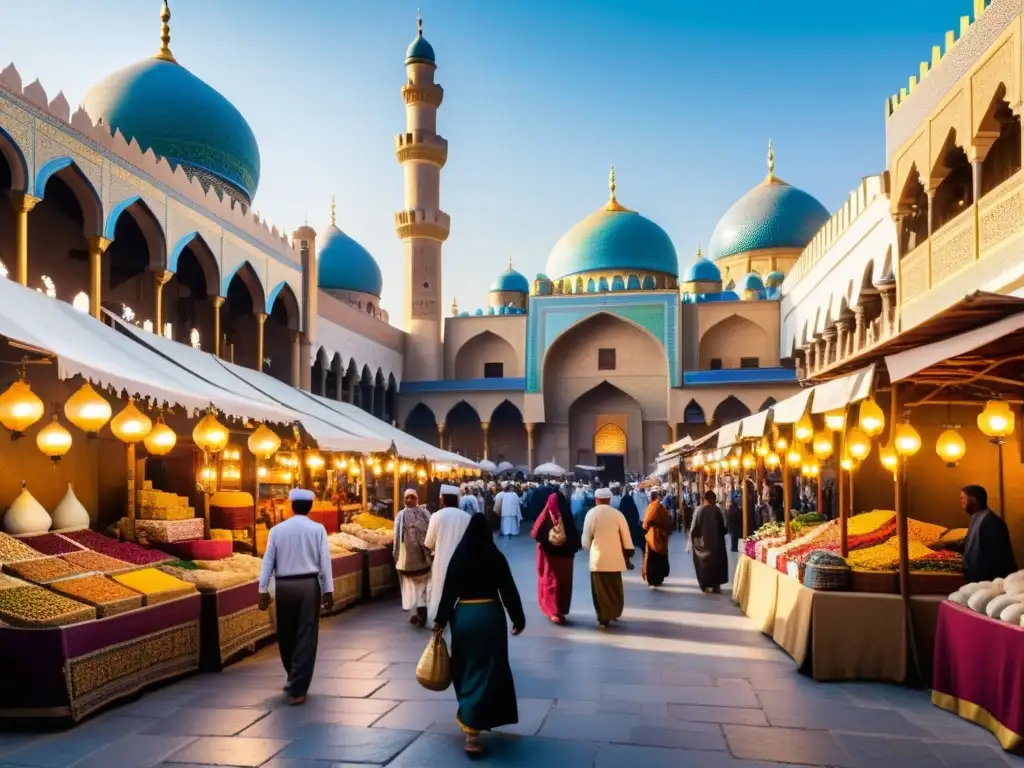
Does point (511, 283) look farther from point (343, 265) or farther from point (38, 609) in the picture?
point (38, 609)

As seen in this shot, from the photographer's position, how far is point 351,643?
24.0 ft

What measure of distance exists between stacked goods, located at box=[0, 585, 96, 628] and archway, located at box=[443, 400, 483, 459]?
2810cm

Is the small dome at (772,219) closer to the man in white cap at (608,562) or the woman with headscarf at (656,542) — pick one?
the woman with headscarf at (656,542)

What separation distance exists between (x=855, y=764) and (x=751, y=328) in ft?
91.9

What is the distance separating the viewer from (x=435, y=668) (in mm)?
4363

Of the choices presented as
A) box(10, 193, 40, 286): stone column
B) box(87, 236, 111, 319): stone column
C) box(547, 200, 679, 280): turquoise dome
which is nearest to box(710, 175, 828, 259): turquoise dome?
box(547, 200, 679, 280): turquoise dome

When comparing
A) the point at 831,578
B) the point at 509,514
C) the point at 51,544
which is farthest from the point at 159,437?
the point at 509,514

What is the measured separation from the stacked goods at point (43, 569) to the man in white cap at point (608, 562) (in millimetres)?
4058

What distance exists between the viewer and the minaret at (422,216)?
29.8 metres

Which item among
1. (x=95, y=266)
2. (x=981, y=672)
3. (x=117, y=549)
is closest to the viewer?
(x=981, y=672)

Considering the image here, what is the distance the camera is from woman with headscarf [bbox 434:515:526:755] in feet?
14.4

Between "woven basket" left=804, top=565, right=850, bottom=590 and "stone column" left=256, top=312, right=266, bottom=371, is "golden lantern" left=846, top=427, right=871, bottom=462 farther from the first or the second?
"stone column" left=256, top=312, right=266, bottom=371

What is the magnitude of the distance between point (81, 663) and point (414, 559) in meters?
3.65

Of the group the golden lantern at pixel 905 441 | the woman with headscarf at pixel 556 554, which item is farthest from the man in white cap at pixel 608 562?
the golden lantern at pixel 905 441
